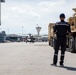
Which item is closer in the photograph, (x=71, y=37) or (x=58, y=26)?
(x=58, y=26)

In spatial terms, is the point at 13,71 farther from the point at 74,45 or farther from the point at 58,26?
the point at 74,45

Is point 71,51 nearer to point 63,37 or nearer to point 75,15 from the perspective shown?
point 75,15

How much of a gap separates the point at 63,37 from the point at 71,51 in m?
8.92

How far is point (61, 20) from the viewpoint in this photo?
13312 mm

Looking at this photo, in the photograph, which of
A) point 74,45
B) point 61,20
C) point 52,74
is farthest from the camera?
point 74,45

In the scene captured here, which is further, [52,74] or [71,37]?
[71,37]

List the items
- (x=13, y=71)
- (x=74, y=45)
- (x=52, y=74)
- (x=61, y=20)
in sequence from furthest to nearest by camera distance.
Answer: (x=74, y=45), (x=61, y=20), (x=13, y=71), (x=52, y=74)

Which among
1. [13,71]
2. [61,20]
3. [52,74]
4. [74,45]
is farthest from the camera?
[74,45]

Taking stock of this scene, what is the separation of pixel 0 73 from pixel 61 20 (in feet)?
12.0

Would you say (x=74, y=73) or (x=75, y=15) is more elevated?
(x=75, y=15)

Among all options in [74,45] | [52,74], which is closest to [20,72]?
[52,74]

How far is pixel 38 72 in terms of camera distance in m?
11.1

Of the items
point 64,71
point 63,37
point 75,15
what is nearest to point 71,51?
point 75,15

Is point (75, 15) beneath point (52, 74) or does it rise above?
above
